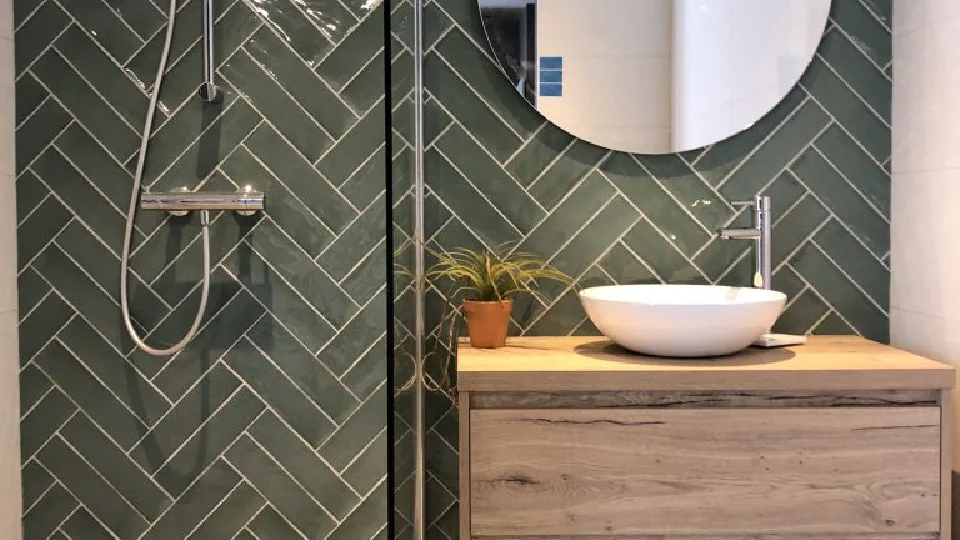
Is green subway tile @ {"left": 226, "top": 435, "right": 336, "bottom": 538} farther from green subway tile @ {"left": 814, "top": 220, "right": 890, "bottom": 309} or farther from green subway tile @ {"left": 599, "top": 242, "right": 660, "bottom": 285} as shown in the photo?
green subway tile @ {"left": 814, "top": 220, "right": 890, "bottom": 309}

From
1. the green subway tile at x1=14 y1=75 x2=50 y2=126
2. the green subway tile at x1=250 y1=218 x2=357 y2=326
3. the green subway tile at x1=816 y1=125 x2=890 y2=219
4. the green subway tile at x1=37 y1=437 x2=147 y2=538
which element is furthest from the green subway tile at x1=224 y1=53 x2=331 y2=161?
the green subway tile at x1=816 y1=125 x2=890 y2=219

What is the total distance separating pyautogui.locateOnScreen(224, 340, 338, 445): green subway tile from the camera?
1999mm

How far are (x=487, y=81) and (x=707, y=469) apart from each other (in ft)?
3.45

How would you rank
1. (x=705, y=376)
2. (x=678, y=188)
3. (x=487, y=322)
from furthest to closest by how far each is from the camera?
(x=678, y=188), (x=487, y=322), (x=705, y=376)

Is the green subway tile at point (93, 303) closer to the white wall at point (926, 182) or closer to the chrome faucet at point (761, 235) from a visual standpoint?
the chrome faucet at point (761, 235)

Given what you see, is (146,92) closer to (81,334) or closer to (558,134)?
(81,334)

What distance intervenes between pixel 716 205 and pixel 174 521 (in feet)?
5.08

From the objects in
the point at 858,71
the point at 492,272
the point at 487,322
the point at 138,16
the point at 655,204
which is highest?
the point at 138,16

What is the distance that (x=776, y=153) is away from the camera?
6.72 feet

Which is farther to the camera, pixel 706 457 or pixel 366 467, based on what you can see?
pixel 366 467

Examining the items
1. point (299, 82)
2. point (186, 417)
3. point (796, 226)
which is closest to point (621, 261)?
point (796, 226)

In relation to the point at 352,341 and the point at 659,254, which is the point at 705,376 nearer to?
the point at 659,254

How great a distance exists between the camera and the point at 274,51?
194cm

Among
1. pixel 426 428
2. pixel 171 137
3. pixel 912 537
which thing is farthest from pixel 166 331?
pixel 912 537
